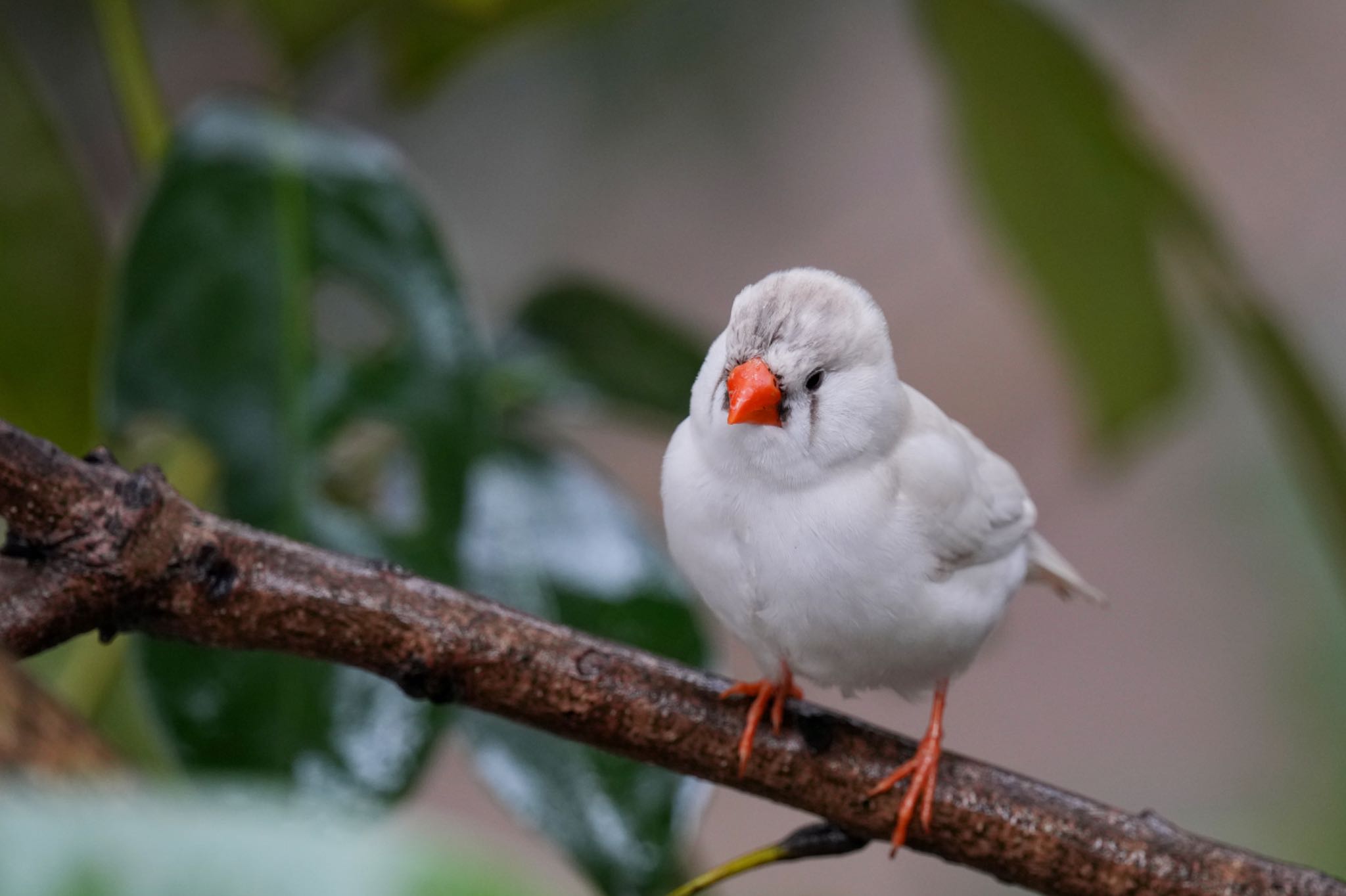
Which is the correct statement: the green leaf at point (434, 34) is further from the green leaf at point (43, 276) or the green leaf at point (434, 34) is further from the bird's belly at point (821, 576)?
the bird's belly at point (821, 576)

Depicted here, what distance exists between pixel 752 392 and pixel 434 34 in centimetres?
114

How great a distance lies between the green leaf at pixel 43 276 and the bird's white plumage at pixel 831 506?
2.38 ft

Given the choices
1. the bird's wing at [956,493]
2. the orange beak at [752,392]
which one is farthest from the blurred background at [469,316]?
the bird's wing at [956,493]

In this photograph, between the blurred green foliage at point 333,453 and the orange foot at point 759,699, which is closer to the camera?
the orange foot at point 759,699

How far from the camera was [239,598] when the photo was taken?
0.75m

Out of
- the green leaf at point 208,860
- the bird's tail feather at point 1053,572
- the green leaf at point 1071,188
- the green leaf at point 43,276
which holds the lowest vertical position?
the green leaf at point 208,860

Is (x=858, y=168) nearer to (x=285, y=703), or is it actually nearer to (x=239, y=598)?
(x=285, y=703)

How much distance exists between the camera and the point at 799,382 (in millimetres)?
602

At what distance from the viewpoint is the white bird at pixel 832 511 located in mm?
595

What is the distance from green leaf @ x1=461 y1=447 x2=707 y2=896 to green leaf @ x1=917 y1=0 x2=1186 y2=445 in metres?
0.57

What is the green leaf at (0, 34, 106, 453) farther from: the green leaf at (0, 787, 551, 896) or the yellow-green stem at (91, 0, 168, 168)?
the green leaf at (0, 787, 551, 896)

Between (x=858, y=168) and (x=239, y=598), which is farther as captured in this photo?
(x=858, y=168)

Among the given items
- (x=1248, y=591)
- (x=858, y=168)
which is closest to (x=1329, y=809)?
(x=1248, y=591)

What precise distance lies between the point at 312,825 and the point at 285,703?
2.74ft
